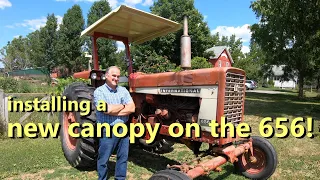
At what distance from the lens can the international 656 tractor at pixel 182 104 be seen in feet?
12.9

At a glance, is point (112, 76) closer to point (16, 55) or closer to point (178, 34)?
point (178, 34)

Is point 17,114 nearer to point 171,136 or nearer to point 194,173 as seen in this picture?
point 171,136

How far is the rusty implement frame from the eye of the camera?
3689mm

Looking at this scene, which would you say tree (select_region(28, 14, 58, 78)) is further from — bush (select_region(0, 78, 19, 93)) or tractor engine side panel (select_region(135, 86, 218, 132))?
tractor engine side panel (select_region(135, 86, 218, 132))

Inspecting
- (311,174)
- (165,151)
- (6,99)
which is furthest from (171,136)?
(6,99)

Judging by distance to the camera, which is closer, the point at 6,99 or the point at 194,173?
the point at 194,173

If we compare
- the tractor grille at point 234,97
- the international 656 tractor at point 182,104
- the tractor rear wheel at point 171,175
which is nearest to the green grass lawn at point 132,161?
the international 656 tractor at point 182,104

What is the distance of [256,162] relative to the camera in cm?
497

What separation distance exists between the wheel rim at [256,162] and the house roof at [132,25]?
2503 mm

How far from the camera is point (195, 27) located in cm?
2964

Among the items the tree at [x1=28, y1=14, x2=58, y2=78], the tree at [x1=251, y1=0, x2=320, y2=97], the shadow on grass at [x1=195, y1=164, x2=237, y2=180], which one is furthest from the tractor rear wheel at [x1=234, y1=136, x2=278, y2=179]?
the tree at [x1=28, y1=14, x2=58, y2=78]

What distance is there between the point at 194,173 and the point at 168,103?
134cm

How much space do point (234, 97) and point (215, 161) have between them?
0.93m

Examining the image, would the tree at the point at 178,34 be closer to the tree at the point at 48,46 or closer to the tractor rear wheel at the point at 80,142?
the tree at the point at 48,46
